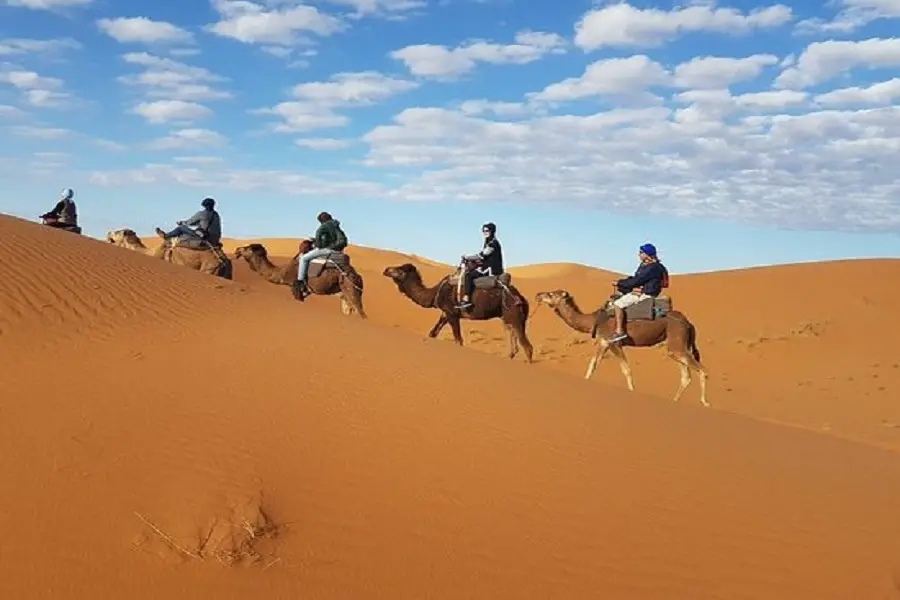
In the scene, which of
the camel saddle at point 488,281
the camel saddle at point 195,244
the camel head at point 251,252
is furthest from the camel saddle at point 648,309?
the camel head at point 251,252

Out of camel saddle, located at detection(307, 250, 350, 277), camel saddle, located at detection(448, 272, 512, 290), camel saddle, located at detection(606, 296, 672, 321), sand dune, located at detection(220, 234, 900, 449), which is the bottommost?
sand dune, located at detection(220, 234, 900, 449)

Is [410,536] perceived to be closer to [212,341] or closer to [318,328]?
[212,341]

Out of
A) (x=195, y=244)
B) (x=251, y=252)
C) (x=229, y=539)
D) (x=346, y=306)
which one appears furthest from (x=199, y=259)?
(x=229, y=539)

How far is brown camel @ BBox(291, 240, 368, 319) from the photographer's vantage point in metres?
17.9

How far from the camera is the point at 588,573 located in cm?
527

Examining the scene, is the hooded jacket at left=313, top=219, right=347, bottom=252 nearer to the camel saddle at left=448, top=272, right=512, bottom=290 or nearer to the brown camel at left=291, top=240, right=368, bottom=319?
the brown camel at left=291, top=240, right=368, bottom=319

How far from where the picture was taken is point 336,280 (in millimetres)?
18062

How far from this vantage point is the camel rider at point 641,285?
14492 mm

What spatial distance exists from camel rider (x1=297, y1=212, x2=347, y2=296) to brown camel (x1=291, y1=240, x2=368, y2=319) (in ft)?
0.30

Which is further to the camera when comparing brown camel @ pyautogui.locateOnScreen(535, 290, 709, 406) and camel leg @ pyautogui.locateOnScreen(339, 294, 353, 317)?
camel leg @ pyautogui.locateOnScreen(339, 294, 353, 317)

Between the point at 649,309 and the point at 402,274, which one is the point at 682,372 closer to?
the point at 649,309

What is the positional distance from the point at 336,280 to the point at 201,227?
3.00 m

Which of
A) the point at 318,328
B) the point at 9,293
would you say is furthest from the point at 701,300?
the point at 9,293

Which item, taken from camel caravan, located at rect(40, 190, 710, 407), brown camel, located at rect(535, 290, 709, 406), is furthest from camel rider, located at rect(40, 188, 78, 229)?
brown camel, located at rect(535, 290, 709, 406)
